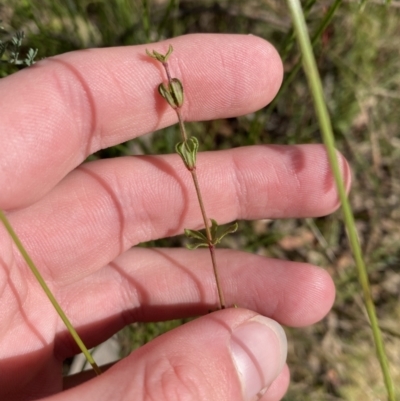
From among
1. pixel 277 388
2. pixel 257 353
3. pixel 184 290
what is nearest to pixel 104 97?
pixel 184 290

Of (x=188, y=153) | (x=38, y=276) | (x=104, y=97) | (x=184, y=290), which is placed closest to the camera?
(x=38, y=276)

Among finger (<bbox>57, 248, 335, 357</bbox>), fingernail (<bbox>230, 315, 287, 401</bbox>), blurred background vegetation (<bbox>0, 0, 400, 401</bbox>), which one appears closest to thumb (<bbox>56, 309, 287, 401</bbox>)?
fingernail (<bbox>230, 315, 287, 401</bbox>)

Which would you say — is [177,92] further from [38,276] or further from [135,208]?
[38,276]

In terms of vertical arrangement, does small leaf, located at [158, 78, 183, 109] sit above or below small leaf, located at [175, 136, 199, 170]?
above

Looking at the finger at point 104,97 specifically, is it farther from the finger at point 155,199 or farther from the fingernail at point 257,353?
the fingernail at point 257,353

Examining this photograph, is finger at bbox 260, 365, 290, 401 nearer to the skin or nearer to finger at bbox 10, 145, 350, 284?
the skin

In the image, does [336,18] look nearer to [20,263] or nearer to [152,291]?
[152,291]
